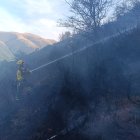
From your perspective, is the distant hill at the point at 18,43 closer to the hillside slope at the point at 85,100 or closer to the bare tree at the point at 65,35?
the bare tree at the point at 65,35

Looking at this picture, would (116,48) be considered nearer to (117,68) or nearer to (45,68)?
(117,68)

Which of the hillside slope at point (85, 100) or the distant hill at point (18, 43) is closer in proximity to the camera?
the hillside slope at point (85, 100)

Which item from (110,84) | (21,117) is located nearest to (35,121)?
(21,117)

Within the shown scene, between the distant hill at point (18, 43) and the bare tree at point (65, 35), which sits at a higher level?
the distant hill at point (18, 43)

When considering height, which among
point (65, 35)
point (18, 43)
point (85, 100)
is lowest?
point (85, 100)

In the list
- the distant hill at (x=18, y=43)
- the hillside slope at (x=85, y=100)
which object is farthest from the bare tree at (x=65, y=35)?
the distant hill at (x=18, y=43)

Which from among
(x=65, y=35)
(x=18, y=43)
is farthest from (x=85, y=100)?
(x=18, y=43)

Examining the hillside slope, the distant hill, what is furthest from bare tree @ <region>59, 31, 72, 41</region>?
the distant hill

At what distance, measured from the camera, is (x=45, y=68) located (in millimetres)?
22969

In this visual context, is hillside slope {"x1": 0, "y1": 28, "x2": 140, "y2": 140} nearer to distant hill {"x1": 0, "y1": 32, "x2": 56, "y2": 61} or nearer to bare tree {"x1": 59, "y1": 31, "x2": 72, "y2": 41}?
bare tree {"x1": 59, "y1": 31, "x2": 72, "y2": 41}

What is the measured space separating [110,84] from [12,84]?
356 inches

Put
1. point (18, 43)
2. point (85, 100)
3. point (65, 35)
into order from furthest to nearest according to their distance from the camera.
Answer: point (18, 43) < point (65, 35) < point (85, 100)

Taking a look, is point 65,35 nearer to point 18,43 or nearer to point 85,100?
point 85,100

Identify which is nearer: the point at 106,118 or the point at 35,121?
the point at 106,118
